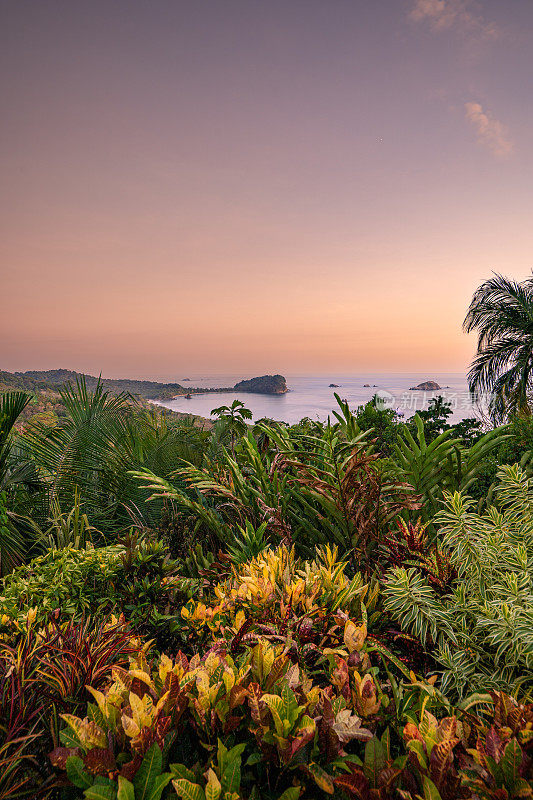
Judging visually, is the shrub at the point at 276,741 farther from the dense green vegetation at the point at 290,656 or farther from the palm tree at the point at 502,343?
the palm tree at the point at 502,343

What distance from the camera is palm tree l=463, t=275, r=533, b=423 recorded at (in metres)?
10.1

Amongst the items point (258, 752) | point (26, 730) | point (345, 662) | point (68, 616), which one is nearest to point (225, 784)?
point (258, 752)

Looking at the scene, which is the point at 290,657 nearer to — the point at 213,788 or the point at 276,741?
the point at 276,741

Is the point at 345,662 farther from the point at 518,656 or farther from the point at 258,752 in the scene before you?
the point at 518,656

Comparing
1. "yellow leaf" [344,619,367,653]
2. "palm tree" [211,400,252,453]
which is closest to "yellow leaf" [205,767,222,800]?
"yellow leaf" [344,619,367,653]

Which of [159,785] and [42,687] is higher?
[159,785]

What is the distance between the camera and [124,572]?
6.26 ft

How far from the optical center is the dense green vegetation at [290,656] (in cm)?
81

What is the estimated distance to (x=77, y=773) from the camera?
793 mm

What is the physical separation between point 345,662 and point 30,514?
2.95 m

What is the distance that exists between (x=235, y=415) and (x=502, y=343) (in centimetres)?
954

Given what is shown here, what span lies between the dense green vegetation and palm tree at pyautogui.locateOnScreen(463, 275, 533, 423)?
30.3 ft
